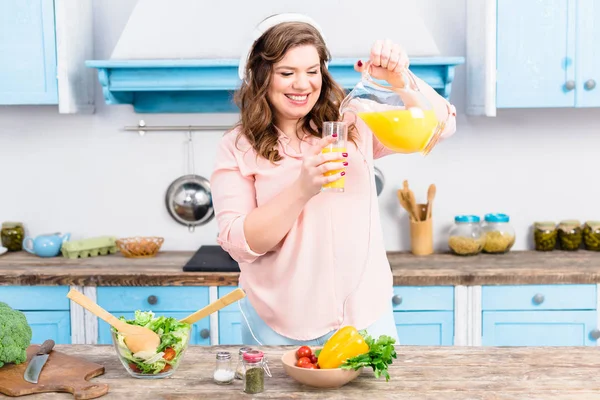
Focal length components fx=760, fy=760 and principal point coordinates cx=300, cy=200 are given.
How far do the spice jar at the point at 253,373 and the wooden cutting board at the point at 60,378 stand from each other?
0.30 metres

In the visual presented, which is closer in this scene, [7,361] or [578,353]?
[7,361]

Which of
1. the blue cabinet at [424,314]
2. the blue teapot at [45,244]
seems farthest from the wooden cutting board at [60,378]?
the blue teapot at [45,244]

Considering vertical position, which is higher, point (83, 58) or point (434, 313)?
point (83, 58)

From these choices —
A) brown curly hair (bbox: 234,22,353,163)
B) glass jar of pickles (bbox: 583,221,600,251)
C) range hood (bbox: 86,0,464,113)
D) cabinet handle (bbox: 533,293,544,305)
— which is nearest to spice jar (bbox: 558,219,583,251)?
glass jar of pickles (bbox: 583,221,600,251)

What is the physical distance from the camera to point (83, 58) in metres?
3.36

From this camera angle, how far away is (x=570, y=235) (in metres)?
3.44

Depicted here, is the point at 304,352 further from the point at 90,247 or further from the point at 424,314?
the point at 90,247

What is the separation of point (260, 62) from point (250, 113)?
0.45 feet

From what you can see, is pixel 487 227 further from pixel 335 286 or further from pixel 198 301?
pixel 335 286

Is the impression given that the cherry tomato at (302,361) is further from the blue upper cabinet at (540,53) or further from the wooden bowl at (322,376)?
the blue upper cabinet at (540,53)

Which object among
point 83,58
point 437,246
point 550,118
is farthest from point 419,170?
point 83,58

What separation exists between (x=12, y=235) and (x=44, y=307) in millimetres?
588

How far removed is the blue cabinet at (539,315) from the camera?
9.91ft

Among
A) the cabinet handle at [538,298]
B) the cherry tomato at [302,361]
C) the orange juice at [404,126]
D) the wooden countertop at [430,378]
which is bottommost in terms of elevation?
the cabinet handle at [538,298]
